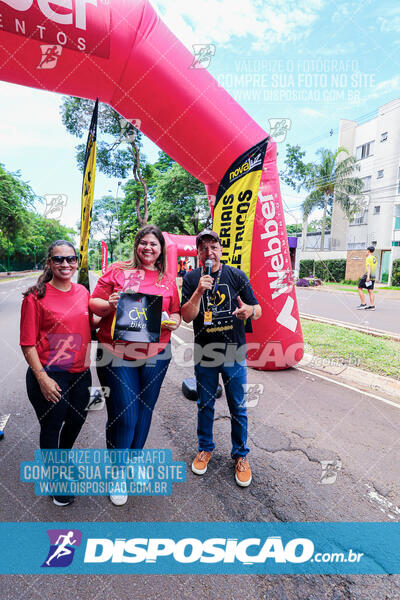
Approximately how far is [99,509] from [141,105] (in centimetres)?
417

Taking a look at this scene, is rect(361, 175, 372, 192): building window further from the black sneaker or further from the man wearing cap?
the black sneaker

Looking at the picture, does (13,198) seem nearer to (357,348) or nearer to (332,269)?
(357,348)

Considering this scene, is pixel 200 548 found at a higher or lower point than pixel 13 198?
lower

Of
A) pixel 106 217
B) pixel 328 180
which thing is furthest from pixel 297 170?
pixel 106 217

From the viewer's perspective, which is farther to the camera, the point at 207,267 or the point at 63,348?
the point at 207,267

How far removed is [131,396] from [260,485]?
3.84 ft

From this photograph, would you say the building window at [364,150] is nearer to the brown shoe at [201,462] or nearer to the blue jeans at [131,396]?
the brown shoe at [201,462]

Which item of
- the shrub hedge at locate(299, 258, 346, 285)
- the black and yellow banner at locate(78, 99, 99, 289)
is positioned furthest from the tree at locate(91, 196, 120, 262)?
the black and yellow banner at locate(78, 99, 99, 289)

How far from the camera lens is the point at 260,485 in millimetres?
2385

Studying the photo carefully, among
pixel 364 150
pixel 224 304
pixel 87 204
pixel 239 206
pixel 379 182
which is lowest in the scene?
pixel 224 304

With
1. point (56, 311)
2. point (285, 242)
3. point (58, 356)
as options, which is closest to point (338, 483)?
point (58, 356)

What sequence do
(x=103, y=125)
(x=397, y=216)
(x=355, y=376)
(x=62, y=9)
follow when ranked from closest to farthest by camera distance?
(x=62, y=9) < (x=355, y=376) < (x=103, y=125) < (x=397, y=216)

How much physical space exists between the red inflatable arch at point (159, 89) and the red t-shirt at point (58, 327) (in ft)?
8.94

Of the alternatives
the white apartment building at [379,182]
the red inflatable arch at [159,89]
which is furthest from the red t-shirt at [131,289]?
the white apartment building at [379,182]
